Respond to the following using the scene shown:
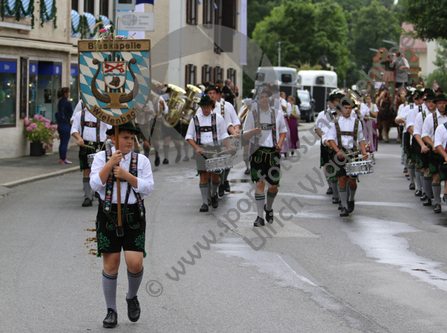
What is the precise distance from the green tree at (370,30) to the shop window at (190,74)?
229 ft

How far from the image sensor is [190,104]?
19.5 m

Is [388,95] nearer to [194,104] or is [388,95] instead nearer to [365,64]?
[194,104]

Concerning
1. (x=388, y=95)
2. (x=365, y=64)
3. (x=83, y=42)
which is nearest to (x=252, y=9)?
(x=365, y=64)

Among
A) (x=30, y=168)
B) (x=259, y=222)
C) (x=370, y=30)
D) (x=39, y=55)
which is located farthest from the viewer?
(x=370, y=30)

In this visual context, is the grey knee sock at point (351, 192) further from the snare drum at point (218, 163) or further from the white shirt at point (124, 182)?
the white shirt at point (124, 182)

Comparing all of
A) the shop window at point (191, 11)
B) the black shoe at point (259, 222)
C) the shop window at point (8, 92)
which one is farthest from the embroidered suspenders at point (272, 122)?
the shop window at point (191, 11)

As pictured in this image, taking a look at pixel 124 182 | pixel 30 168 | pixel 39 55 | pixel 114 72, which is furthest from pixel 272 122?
pixel 39 55

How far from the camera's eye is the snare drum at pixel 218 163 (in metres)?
11.1

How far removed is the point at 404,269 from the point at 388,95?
21704 millimetres

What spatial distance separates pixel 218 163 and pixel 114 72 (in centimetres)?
524

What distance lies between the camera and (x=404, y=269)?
7.58 m

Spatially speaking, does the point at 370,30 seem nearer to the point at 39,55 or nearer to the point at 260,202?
the point at 39,55

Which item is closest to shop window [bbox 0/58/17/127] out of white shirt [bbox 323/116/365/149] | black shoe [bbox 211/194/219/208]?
black shoe [bbox 211/194/219/208]

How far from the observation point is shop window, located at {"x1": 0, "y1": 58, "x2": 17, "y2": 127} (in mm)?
18953
